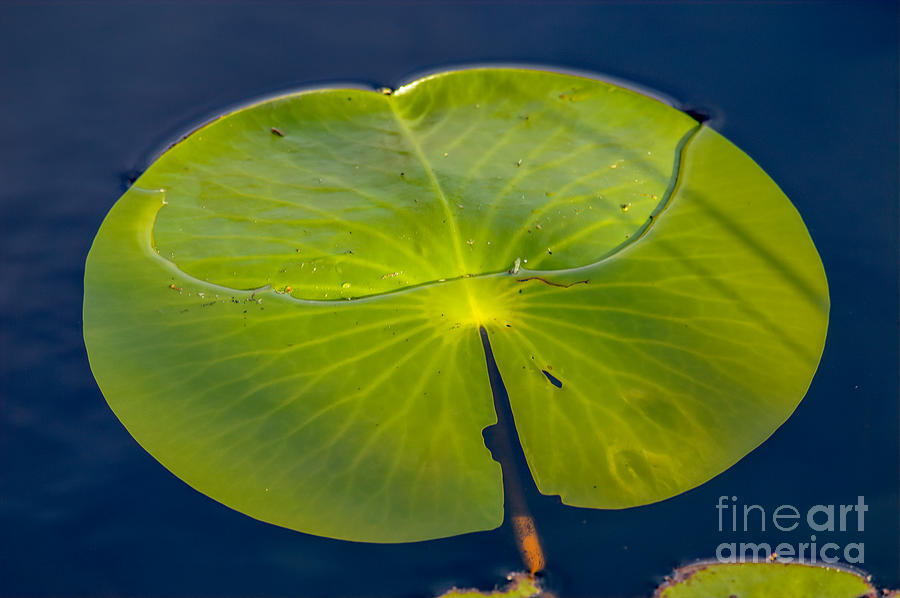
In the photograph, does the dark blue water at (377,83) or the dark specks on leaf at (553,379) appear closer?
the dark blue water at (377,83)

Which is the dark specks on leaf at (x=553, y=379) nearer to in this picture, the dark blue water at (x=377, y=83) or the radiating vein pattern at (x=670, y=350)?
the radiating vein pattern at (x=670, y=350)

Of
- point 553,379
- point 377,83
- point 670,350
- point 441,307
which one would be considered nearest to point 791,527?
point 670,350

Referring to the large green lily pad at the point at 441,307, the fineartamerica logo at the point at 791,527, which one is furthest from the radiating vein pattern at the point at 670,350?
the fineartamerica logo at the point at 791,527

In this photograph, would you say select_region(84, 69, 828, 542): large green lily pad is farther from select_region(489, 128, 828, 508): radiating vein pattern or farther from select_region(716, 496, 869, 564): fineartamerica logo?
select_region(716, 496, 869, 564): fineartamerica logo

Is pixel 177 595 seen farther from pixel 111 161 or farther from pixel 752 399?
pixel 752 399

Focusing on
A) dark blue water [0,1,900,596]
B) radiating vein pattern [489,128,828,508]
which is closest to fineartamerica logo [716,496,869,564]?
dark blue water [0,1,900,596]
